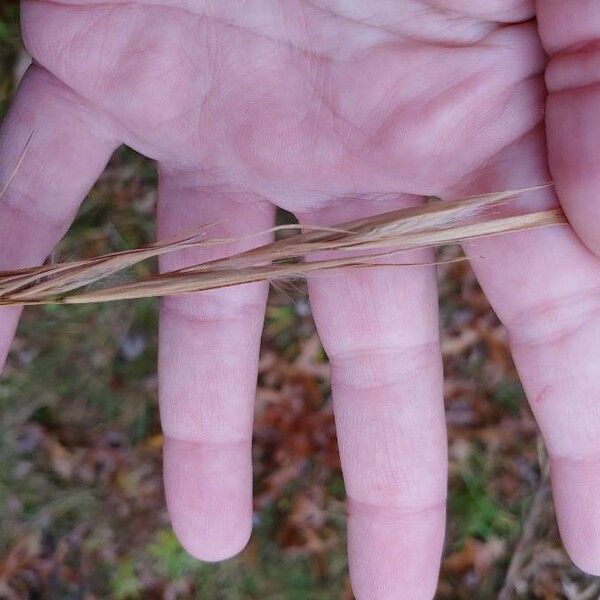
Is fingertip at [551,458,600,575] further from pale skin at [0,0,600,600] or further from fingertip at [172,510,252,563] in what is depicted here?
fingertip at [172,510,252,563]

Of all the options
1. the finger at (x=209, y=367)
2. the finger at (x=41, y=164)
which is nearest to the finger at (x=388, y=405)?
the finger at (x=209, y=367)

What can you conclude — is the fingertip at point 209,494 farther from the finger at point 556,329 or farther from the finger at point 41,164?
the finger at point 556,329

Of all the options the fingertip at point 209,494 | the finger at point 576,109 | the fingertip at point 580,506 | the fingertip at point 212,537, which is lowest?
the fingertip at point 212,537

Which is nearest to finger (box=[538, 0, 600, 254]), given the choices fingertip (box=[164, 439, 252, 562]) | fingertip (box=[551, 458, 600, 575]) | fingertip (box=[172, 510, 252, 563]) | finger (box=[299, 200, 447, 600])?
finger (box=[299, 200, 447, 600])

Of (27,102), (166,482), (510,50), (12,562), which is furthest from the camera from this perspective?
(12,562)

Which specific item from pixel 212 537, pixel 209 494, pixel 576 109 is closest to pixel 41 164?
pixel 209 494

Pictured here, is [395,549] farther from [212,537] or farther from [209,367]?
[209,367]

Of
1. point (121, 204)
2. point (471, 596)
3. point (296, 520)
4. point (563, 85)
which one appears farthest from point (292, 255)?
point (471, 596)

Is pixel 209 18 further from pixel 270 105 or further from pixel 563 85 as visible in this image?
pixel 563 85
